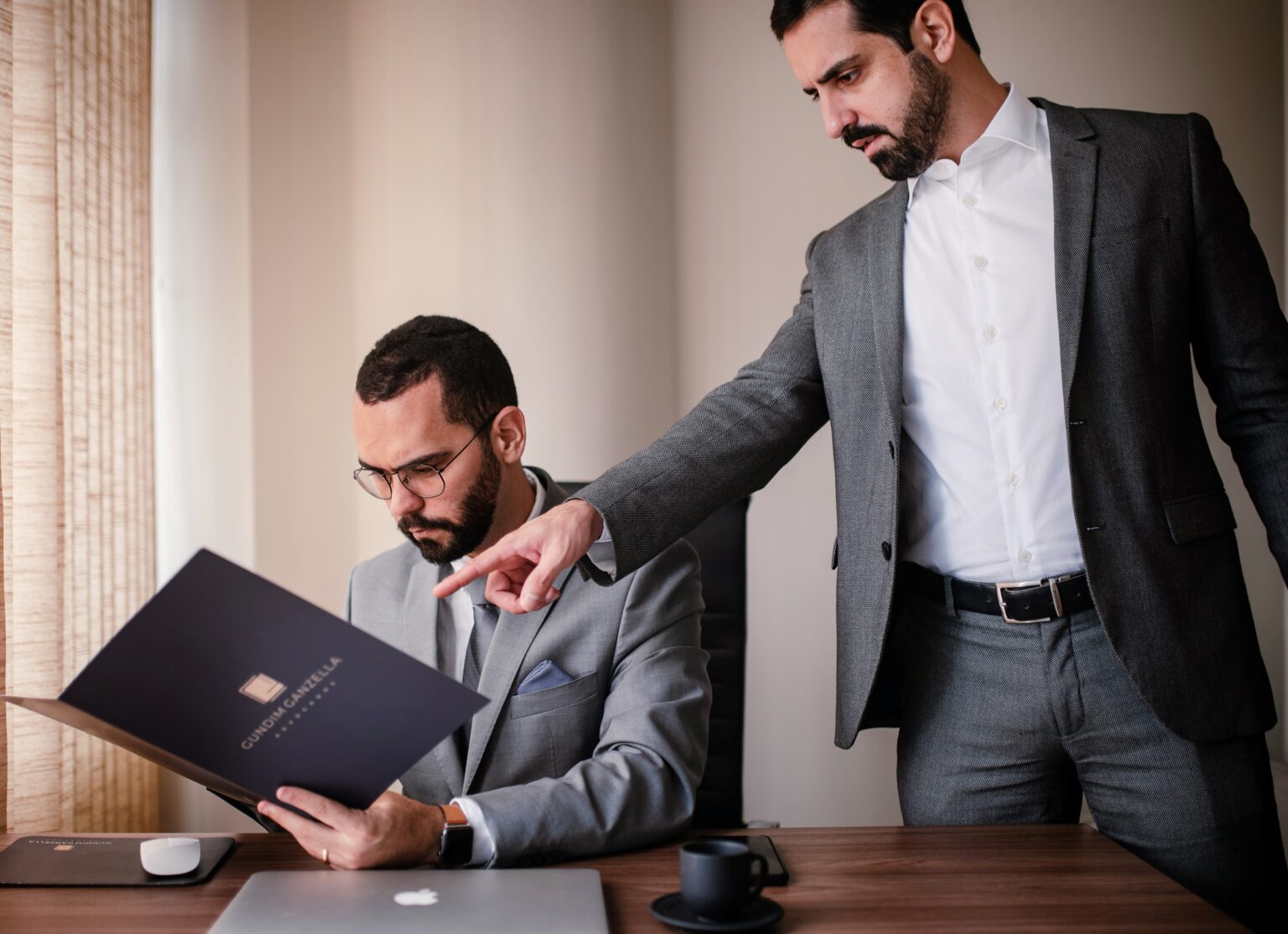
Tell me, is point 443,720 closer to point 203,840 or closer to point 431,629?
point 203,840

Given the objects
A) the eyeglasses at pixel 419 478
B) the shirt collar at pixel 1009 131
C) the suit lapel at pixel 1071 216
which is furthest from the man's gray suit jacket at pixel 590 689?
the shirt collar at pixel 1009 131

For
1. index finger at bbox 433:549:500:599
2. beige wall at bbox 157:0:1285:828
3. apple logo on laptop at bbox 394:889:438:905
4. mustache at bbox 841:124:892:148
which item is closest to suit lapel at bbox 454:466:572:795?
index finger at bbox 433:549:500:599

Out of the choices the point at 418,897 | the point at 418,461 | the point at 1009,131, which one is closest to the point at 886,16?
the point at 1009,131

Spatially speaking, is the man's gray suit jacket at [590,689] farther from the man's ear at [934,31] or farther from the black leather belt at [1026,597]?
the man's ear at [934,31]

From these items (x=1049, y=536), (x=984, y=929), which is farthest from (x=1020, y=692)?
(x=984, y=929)

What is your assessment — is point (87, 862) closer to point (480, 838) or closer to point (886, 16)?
point (480, 838)

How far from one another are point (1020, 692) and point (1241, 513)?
1.75m

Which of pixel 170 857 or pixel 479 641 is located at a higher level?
pixel 479 641

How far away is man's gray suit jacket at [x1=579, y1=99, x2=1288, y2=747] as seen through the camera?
1409mm

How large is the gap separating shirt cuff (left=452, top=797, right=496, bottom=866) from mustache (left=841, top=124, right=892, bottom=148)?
1011mm

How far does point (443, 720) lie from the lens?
43.2 inches

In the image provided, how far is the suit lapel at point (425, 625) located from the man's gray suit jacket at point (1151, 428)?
37 cm

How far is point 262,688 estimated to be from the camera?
1.08 meters

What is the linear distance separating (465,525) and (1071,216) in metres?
0.96
